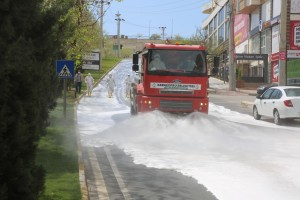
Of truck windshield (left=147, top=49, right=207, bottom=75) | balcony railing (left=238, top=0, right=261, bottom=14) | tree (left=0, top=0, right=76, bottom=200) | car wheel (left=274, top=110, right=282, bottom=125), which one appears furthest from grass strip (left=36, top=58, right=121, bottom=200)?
balcony railing (left=238, top=0, right=261, bottom=14)

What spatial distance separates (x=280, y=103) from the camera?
19.7 metres

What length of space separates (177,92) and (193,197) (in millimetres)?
9483

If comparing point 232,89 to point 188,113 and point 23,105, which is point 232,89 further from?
point 23,105

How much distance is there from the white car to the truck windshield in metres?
3.73

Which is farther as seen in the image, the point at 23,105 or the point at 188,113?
the point at 188,113

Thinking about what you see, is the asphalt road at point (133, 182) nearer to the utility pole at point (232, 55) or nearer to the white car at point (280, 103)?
the white car at point (280, 103)

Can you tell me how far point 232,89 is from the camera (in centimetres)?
4916

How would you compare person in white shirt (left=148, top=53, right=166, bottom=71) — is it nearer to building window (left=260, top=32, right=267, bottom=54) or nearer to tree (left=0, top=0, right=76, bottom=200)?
tree (left=0, top=0, right=76, bottom=200)

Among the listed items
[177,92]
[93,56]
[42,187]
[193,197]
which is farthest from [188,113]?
[93,56]

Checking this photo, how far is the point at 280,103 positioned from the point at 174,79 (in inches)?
182

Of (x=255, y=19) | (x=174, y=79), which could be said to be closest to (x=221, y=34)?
(x=255, y=19)

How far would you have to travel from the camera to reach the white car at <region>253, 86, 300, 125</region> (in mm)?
19281

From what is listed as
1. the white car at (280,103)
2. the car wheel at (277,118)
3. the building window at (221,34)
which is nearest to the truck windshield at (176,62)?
the white car at (280,103)

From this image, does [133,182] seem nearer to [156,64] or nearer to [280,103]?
[156,64]
